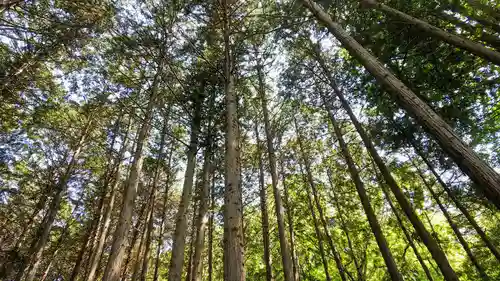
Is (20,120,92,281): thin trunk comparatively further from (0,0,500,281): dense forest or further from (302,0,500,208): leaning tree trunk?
(302,0,500,208): leaning tree trunk

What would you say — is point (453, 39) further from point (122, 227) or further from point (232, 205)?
point (122, 227)

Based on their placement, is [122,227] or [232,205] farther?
[122,227]

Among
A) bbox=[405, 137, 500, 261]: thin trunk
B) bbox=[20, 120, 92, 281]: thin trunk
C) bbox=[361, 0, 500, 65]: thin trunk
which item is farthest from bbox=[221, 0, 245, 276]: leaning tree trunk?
bbox=[20, 120, 92, 281]: thin trunk

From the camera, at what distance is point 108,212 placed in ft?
33.6

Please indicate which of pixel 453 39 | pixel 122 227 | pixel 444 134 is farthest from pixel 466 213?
pixel 122 227

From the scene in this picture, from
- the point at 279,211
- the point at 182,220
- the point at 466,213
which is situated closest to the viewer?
the point at 182,220

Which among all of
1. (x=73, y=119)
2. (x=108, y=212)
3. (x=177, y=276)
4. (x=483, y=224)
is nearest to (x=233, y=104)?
(x=177, y=276)

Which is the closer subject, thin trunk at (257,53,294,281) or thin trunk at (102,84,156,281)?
thin trunk at (102,84,156,281)

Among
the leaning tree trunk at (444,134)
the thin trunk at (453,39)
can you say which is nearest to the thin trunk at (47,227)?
the leaning tree trunk at (444,134)

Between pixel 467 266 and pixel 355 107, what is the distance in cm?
1165

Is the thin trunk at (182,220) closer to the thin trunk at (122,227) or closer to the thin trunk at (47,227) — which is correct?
the thin trunk at (122,227)

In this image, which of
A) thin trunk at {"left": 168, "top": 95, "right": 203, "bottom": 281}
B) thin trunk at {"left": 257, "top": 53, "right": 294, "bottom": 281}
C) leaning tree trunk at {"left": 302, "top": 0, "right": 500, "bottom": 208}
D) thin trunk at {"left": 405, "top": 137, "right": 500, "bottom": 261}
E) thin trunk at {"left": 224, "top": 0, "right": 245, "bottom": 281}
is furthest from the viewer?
thin trunk at {"left": 405, "top": 137, "right": 500, "bottom": 261}

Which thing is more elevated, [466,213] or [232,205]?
[466,213]

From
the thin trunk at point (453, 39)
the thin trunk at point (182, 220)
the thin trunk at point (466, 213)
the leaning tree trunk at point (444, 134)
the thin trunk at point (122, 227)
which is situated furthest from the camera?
the thin trunk at point (466, 213)
